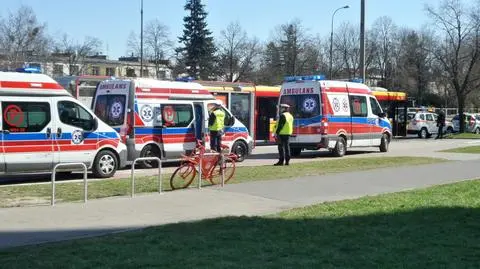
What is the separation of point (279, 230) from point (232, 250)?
142 cm

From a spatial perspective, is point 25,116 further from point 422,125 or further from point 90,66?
point 90,66

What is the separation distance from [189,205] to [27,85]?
5572 millimetres

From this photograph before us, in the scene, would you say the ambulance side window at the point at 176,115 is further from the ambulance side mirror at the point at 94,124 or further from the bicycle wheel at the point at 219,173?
the bicycle wheel at the point at 219,173

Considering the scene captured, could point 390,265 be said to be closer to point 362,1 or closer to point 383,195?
point 383,195

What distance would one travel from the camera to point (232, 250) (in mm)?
6941

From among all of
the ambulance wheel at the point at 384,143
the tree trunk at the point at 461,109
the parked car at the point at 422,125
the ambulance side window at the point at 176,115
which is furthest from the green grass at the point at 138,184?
the tree trunk at the point at 461,109

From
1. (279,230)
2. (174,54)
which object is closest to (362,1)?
(279,230)

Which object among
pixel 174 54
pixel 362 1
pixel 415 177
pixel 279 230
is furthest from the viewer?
pixel 174 54

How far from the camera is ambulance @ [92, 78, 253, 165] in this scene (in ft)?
56.3

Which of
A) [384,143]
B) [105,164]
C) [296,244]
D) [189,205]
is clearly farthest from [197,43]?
[296,244]

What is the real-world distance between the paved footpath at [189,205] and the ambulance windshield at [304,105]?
21.4ft

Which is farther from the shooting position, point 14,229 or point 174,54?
point 174,54

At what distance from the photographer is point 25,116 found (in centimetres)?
1374

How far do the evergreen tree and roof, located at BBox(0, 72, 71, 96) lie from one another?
2652 inches
